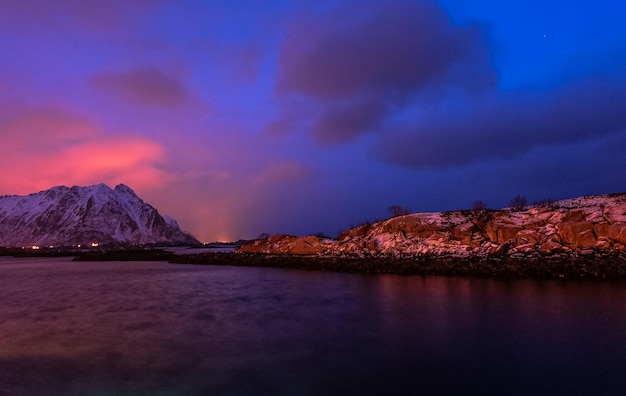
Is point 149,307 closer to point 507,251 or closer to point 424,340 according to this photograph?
point 424,340

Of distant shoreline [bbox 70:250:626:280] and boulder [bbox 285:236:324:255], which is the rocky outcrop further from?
boulder [bbox 285:236:324:255]

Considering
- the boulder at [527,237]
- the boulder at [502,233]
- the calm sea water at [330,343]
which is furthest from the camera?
the boulder at [502,233]

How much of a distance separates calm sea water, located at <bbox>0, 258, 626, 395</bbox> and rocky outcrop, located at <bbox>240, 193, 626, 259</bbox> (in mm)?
10520

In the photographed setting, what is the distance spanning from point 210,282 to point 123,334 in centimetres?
1922

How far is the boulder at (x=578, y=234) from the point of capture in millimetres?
32094

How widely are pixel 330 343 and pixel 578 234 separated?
30373mm

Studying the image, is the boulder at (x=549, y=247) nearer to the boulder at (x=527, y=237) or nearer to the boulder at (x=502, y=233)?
the boulder at (x=527, y=237)

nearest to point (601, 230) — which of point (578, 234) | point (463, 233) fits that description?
point (578, 234)

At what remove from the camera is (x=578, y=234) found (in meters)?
32.9

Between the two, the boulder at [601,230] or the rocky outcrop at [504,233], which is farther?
the rocky outcrop at [504,233]

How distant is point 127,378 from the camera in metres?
9.56

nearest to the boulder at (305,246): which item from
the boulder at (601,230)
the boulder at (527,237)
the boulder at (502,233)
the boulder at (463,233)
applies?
the boulder at (463,233)

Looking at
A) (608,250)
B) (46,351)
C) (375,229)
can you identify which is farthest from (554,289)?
(375,229)

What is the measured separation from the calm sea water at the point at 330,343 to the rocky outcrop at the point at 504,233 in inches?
414
